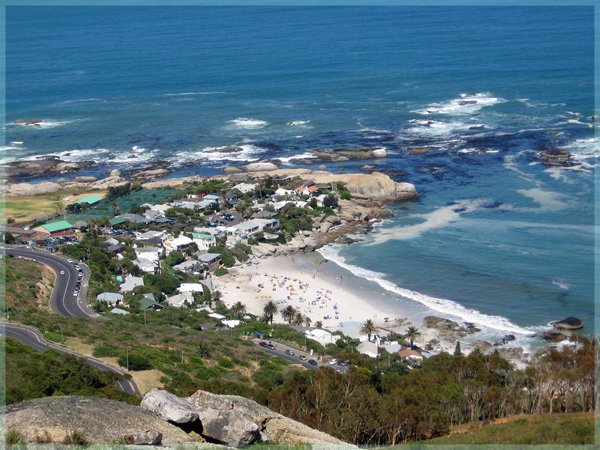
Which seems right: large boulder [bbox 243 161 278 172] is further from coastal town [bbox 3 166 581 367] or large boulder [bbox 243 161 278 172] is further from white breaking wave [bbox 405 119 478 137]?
white breaking wave [bbox 405 119 478 137]

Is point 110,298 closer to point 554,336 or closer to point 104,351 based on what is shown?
point 104,351

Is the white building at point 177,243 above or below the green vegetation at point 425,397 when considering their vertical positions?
below

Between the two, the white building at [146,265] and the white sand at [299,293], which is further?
the white building at [146,265]

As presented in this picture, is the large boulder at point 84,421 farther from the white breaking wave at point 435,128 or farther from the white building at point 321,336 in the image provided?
the white breaking wave at point 435,128

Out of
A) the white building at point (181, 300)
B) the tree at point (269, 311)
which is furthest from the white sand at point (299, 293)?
the white building at point (181, 300)

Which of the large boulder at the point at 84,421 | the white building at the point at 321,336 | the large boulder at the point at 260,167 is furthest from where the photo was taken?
the large boulder at the point at 260,167

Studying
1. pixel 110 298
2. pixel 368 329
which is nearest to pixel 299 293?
pixel 368 329

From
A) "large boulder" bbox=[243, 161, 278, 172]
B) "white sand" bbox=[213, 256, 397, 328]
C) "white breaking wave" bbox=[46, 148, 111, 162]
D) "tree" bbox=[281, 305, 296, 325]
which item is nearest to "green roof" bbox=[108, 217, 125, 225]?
"white sand" bbox=[213, 256, 397, 328]
